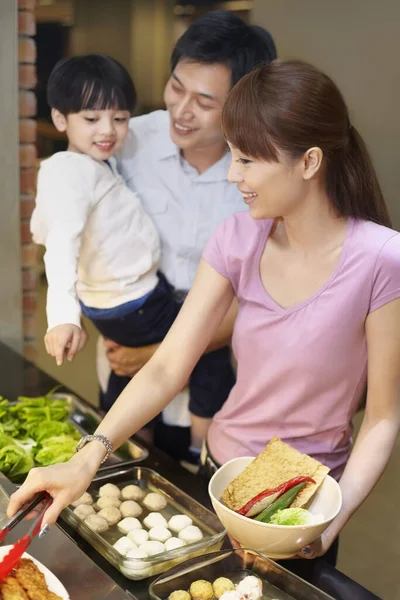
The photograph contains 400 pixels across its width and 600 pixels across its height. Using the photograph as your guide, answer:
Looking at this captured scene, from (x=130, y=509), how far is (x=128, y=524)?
0.16 ft

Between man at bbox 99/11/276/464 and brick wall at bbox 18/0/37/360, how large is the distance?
0.50 m

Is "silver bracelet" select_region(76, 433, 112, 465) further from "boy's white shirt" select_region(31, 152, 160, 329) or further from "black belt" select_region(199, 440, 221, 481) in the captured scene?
"boy's white shirt" select_region(31, 152, 160, 329)

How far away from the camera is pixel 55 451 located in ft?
5.89

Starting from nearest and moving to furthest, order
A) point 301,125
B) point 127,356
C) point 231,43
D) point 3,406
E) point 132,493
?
point 301,125, point 132,493, point 231,43, point 3,406, point 127,356

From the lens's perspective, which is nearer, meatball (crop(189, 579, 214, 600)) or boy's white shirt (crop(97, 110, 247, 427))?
meatball (crop(189, 579, 214, 600))

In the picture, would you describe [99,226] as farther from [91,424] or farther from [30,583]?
[30,583]

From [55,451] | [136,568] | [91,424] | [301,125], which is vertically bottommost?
[91,424]

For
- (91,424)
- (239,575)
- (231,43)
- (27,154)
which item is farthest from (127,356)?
(239,575)

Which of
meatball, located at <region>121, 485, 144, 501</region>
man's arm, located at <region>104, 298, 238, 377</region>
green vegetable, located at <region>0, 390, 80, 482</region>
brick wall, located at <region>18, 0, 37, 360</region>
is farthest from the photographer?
brick wall, located at <region>18, 0, 37, 360</region>

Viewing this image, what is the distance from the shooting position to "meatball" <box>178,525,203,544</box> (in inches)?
57.7

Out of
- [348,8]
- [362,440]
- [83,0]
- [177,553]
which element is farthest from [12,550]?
[83,0]

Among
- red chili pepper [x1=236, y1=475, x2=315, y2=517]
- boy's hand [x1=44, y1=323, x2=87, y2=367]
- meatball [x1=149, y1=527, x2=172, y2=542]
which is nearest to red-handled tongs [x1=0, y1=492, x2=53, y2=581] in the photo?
meatball [x1=149, y1=527, x2=172, y2=542]

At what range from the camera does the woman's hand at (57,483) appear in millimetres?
1291

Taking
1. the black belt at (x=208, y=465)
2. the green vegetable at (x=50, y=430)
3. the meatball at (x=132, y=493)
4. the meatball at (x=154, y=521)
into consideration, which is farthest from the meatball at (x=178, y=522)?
the green vegetable at (x=50, y=430)
